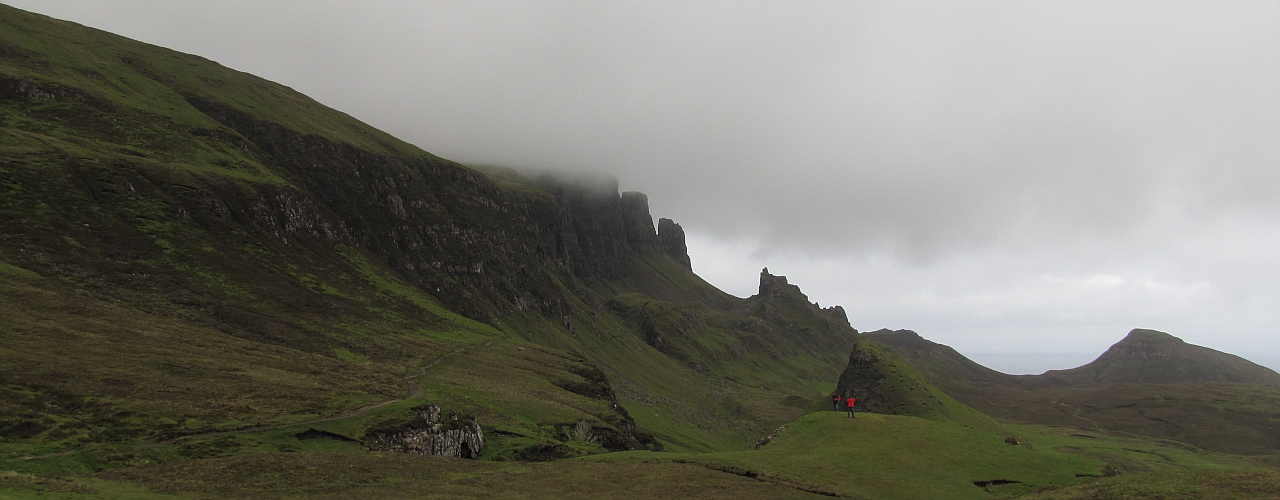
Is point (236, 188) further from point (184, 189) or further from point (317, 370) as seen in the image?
point (317, 370)

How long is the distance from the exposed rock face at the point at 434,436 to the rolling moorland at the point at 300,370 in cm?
32

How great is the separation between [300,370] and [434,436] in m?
22.7

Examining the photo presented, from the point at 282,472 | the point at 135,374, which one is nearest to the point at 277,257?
the point at 135,374

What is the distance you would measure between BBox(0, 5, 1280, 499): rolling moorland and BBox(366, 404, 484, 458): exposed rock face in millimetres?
320

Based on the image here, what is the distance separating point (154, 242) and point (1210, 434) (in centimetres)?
28685

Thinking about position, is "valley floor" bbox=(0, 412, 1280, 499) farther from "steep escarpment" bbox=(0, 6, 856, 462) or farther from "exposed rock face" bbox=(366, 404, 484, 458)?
"steep escarpment" bbox=(0, 6, 856, 462)

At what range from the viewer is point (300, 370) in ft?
234

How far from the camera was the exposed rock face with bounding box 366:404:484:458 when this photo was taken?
56.4 metres

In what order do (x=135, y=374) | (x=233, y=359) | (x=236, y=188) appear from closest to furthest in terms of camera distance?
(x=135, y=374)
(x=233, y=359)
(x=236, y=188)

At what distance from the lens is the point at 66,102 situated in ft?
468

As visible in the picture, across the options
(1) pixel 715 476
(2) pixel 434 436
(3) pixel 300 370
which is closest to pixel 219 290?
(3) pixel 300 370

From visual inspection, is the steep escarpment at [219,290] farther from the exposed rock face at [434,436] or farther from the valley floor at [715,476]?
the valley floor at [715,476]

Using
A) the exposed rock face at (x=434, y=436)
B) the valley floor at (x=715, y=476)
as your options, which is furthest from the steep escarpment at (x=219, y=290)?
the valley floor at (x=715, y=476)

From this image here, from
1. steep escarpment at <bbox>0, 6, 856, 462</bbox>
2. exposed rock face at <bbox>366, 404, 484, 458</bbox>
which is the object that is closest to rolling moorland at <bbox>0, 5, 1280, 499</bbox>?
exposed rock face at <bbox>366, 404, 484, 458</bbox>
